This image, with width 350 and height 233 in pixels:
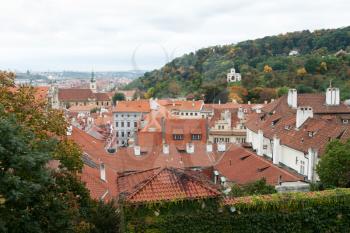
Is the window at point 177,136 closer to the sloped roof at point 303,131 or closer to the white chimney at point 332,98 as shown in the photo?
the sloped roof at point 303,131

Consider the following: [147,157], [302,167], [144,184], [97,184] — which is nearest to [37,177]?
[144,184]

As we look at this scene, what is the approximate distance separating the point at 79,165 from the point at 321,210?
9.80 m

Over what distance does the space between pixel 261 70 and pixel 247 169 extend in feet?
299

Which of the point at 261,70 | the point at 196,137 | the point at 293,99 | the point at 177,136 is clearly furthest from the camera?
the point at 261,70

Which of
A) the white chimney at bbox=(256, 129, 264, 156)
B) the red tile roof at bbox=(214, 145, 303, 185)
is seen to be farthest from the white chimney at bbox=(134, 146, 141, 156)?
the white chimney at bbox=(256, 129, 264, 156)

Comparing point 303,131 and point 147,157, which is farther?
point 147,157

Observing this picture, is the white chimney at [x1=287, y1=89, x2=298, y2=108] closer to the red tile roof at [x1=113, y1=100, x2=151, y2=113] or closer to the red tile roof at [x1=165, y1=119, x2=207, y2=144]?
the red tile roof at [x1=165, y1=119, x2=207, y2=144]

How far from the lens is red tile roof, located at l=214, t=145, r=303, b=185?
2800cm

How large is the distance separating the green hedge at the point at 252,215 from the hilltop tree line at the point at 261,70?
63.9 meters

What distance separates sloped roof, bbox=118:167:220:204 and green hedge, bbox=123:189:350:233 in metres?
0.22

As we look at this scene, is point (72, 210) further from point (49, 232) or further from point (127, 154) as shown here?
point (127, 154)

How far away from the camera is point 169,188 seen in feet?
43.1

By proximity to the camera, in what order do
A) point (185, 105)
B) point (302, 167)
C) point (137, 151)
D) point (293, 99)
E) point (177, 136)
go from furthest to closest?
1. point (185, 105)
2. point (177, 136)
3. point (293, 99)
4. point (137, 151)
5. point (302, 167)

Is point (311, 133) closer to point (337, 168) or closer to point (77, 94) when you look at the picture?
point (337, 168)
